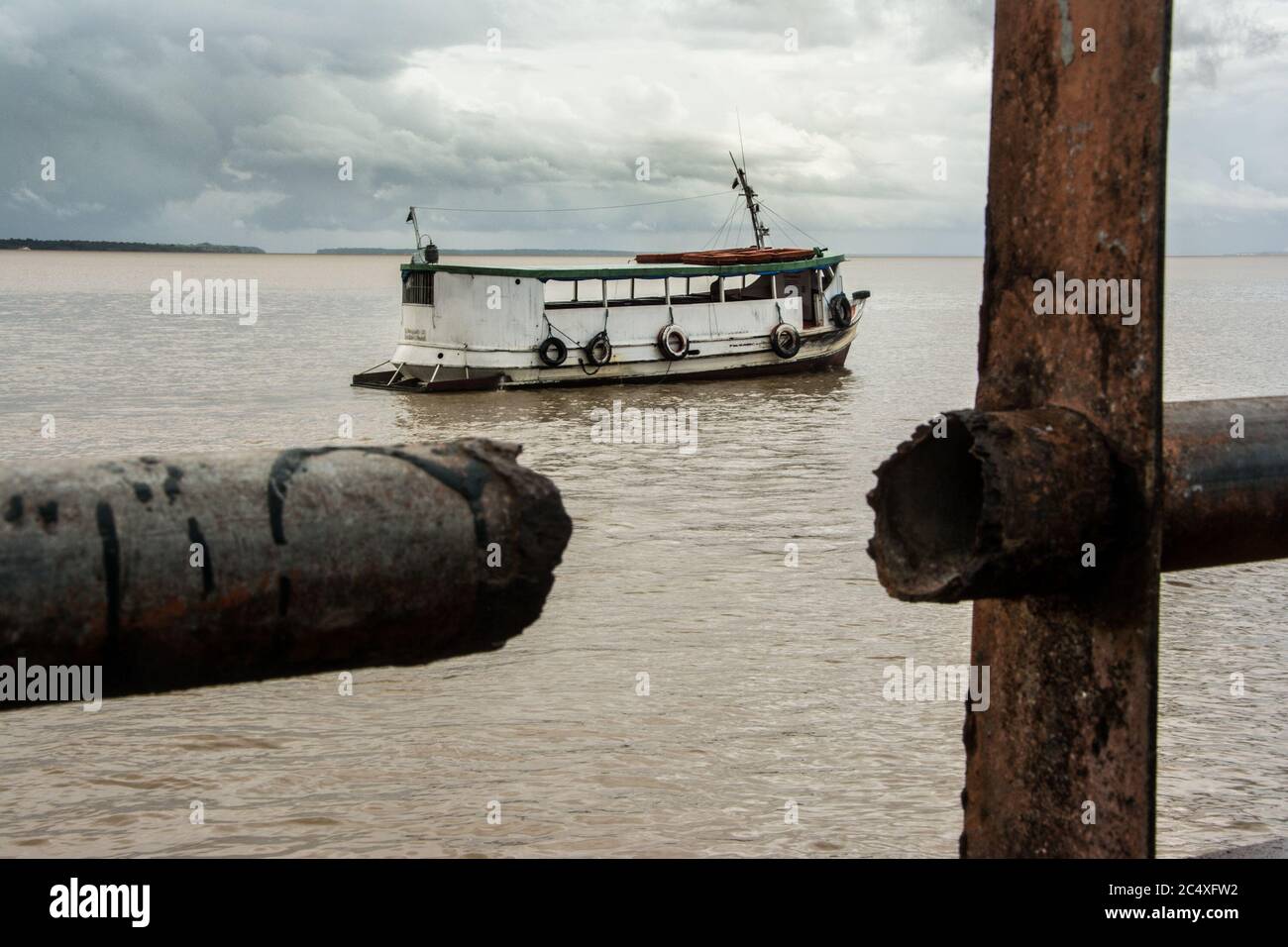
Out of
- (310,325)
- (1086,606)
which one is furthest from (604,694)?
(310,325)

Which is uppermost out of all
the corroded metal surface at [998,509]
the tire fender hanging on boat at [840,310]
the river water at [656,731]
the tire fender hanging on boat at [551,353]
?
the tire fender hanging on boat at [840,310]

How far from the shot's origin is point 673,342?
26672 millimetres

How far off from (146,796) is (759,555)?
6045 mm

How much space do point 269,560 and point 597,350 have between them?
24.9 m

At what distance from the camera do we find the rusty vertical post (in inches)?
72.8

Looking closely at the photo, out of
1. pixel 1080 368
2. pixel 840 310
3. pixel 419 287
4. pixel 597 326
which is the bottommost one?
pixel 1080 368

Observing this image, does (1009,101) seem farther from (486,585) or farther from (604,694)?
(604,694)

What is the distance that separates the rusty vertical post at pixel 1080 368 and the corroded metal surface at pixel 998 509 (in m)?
0.04

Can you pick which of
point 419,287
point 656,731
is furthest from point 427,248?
point 656,731

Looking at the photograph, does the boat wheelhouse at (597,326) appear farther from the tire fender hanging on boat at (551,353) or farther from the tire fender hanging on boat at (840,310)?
the tire fender hanging on boat at (840,310)

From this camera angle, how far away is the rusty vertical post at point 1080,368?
1.85m

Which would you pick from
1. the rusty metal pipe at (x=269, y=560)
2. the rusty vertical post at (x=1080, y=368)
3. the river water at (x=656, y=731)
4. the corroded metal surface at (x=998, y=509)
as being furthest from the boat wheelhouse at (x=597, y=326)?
the rusty metal pipe at (x=269, y=560)

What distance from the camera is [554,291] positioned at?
78438mm

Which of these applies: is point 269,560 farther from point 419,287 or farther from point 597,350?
point 419,287
